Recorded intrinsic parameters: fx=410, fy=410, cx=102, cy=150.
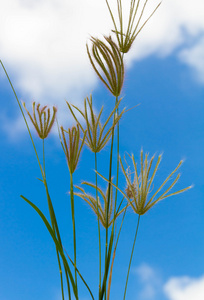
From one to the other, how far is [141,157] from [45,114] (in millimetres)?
417

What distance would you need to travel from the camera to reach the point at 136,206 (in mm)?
1536

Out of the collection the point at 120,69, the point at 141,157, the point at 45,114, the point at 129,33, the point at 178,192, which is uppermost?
the point at 129,33

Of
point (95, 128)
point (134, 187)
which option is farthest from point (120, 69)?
point (134, 187)

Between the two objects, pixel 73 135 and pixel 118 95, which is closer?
pixel 73 135

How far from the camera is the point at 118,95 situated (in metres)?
1.66

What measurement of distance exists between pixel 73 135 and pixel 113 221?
376 mm

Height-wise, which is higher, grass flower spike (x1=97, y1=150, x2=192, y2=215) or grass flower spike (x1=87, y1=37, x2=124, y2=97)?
grass flower spike (x1=87, y1=37, x2=124, y2=97)

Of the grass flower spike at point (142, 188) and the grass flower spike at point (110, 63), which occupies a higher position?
the grass flower spike at point (110, 63)

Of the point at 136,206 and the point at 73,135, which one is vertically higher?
the point at 73,135

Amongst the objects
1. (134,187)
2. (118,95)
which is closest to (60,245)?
(134,187)

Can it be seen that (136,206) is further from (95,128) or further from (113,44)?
(113,44)

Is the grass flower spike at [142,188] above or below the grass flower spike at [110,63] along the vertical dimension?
below

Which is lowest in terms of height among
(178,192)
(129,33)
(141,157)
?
(178,192)

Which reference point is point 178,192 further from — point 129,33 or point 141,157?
point 129,33
